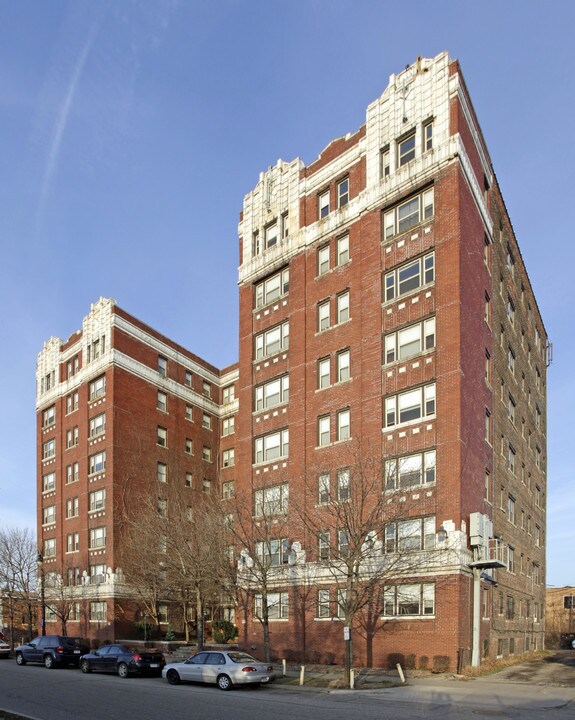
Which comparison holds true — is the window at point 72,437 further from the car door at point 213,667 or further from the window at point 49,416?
the car door at point 213,667

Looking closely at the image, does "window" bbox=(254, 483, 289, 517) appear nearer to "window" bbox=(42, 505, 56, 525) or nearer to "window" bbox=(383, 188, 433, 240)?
"window" bbox=(383, 188, 433, 240)

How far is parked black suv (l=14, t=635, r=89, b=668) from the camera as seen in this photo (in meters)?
34.4

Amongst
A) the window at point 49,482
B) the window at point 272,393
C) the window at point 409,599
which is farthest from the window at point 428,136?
the window at point 49,482

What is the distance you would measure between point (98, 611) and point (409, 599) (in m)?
29.1

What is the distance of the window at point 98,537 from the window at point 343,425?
79.9 feet

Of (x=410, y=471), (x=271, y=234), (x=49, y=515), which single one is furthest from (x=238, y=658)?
(x=49, y=515)

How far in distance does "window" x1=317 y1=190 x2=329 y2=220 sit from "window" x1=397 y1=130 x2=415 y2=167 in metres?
5.37

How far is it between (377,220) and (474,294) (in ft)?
20.8

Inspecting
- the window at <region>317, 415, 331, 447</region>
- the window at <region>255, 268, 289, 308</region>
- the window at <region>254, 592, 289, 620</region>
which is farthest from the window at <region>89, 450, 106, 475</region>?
the window at <region>317, 415, 331, 447</region>

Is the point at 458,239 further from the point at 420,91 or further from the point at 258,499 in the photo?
the point at 258,499

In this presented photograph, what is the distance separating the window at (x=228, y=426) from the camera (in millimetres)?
63719

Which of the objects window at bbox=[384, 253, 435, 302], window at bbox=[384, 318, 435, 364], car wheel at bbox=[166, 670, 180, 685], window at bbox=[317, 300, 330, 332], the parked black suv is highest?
window at bbox=[384, 253, 435, 302]

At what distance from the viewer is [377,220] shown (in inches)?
1423

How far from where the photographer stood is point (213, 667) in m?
24.6
